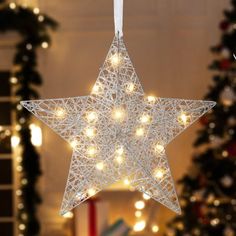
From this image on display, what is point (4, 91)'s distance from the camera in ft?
16.4

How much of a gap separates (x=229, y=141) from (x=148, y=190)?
2.01 meters

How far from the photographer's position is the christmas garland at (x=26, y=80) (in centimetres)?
470

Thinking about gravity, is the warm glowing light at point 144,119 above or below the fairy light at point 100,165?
above

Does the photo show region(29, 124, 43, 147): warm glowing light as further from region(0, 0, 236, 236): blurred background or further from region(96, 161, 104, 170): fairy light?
region(96, 161, 104, 170): fairy light

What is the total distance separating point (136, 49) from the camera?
16.2 ft

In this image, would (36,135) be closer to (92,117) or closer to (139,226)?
(139,226)

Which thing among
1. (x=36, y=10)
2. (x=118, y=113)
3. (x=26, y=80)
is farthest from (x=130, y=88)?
(x=36, y=10)

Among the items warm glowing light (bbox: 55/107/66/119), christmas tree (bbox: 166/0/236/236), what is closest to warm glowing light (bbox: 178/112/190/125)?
→ warm glowing light (bbox: 55/107/66/119)

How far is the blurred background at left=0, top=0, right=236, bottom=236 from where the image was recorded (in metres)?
4.77

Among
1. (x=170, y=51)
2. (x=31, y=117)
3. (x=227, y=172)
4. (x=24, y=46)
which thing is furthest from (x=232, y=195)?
(x=24, y=46)

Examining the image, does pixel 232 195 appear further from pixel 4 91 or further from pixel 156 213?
pixel 4 91

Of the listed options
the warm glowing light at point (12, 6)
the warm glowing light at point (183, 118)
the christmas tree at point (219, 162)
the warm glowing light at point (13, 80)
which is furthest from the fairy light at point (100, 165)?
the warm glowing light at point (12, 6)

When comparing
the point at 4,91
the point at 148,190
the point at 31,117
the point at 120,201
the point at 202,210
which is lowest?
the point at 148,190

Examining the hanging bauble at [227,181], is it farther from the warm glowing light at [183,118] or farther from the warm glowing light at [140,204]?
the warm glowing light at [183,118]
